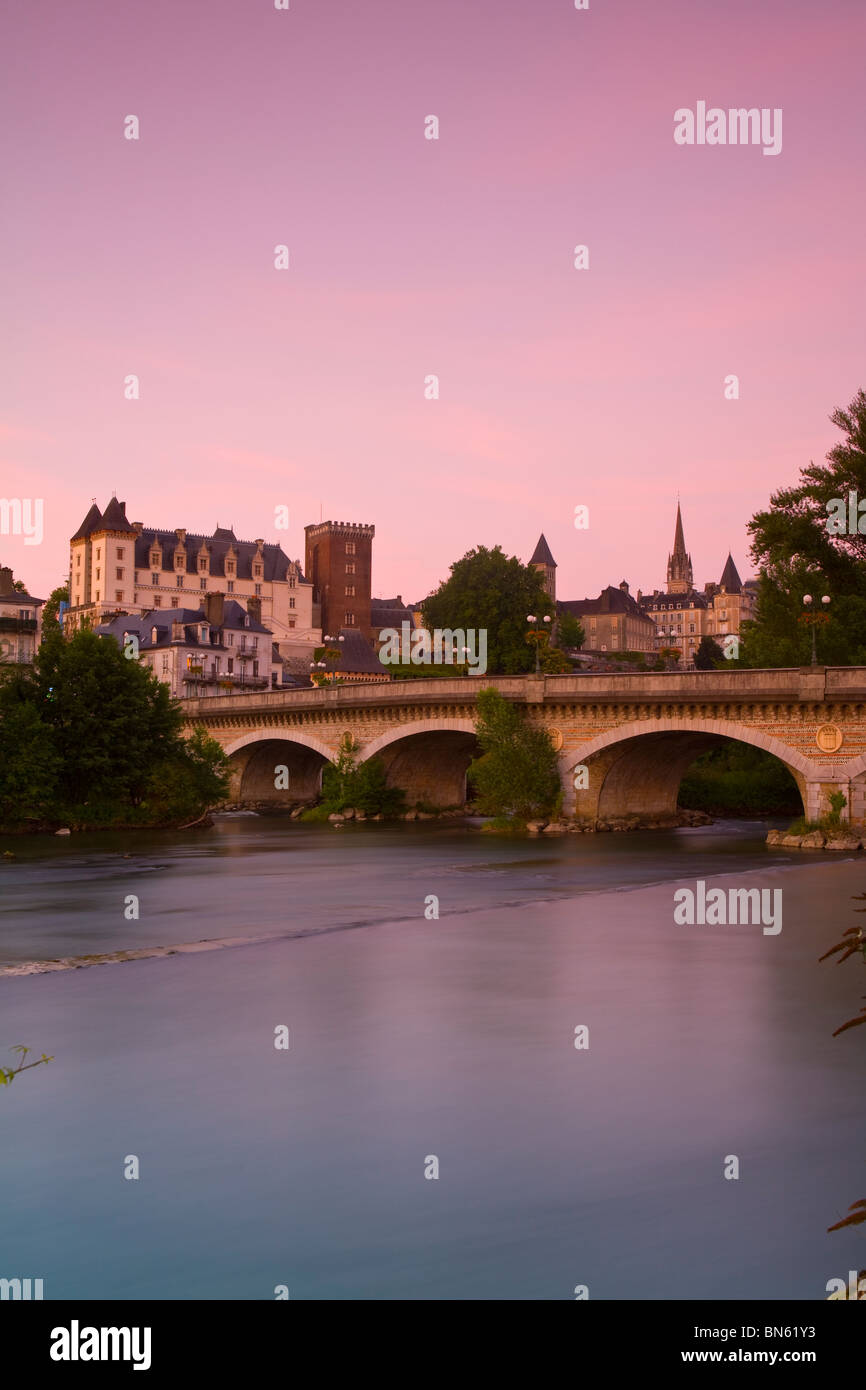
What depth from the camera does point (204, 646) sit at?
318 feet

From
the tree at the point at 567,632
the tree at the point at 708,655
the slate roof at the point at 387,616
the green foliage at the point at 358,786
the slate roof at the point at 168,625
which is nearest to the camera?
the green foliage at the point at 358,786

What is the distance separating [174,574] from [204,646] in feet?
84.8

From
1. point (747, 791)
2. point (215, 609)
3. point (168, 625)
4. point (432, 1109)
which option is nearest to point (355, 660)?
point (215, 609)

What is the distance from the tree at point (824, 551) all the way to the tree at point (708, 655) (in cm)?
7187

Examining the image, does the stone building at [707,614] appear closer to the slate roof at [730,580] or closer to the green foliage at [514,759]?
the slate roof at [730,580]

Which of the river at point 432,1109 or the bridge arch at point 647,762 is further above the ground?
the bridge arch at point 647,762

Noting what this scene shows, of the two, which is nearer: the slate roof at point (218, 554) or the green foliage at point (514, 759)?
the green foliage at point (514, 759)

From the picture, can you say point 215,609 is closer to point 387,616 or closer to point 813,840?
point 387,616

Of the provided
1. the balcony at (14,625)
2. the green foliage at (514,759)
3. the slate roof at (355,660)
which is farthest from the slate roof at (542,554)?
the green foliage at (514,759)

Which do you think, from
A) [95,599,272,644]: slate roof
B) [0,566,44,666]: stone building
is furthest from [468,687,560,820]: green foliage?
[95,599,272,644]: slate roof

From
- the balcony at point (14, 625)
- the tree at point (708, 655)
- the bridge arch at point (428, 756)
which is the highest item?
the tree at point (708, 655)

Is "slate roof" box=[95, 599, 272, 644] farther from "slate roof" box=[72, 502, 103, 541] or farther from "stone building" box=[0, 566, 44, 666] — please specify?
"slate roof" box=[72, 502, 103, 541]

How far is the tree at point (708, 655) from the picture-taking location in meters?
127
